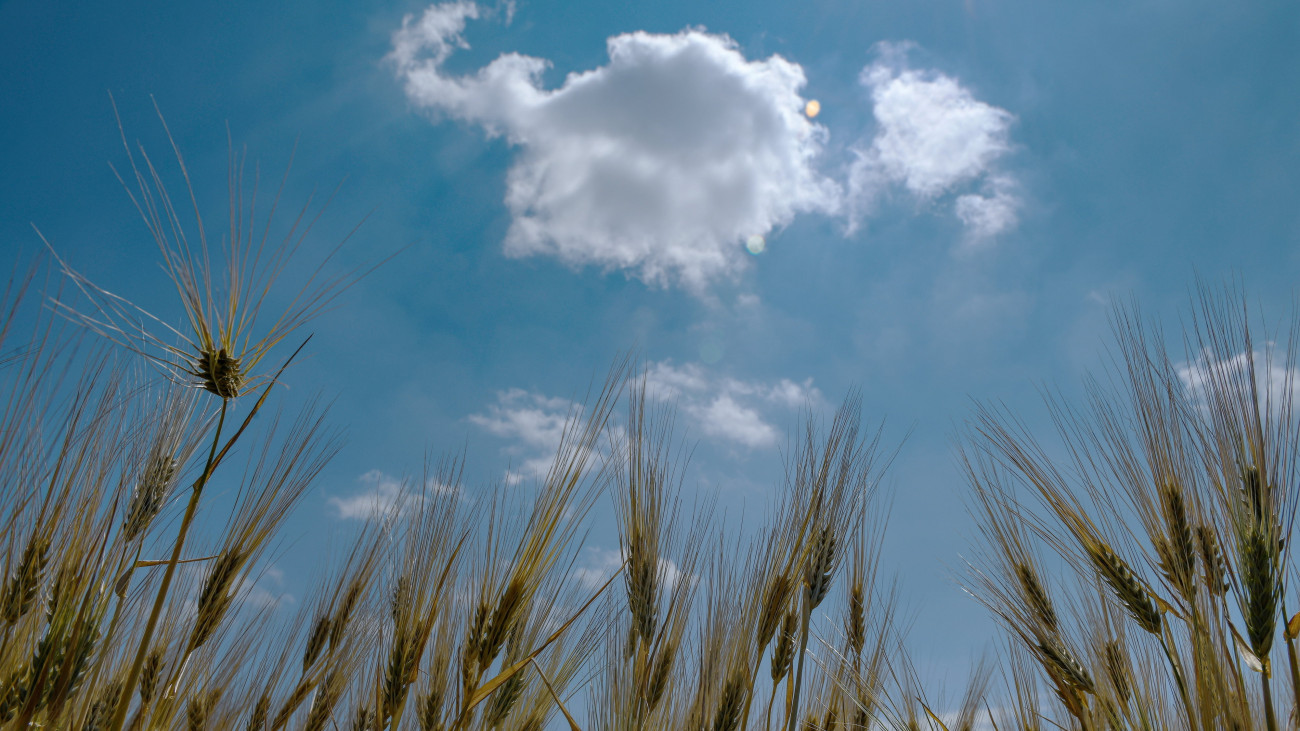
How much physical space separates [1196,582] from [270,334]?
2297 mm

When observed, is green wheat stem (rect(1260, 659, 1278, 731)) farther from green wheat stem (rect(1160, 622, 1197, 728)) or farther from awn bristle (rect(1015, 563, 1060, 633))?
awn bristle (rect(1015, 563, 1060, 633))

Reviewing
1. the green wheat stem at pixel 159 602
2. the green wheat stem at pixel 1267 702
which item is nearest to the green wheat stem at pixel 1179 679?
the green wheat stem at pixel 1267 702

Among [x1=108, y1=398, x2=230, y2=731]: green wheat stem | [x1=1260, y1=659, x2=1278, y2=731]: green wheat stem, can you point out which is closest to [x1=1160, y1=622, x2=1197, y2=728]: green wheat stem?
[x1=1260, y1=659, x2=1278, y2=731]: green wheat stem

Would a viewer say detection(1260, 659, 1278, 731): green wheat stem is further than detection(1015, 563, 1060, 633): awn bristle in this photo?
No

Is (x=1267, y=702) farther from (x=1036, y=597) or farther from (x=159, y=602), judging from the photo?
(x=159, y=602)

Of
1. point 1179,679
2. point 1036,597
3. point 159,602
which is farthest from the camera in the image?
point 1036,597

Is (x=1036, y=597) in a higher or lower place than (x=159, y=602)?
higher

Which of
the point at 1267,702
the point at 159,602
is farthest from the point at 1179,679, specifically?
the point at 159,602

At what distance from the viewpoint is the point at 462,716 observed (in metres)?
1.77

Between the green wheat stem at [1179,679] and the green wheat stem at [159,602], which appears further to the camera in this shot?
the green wheat stem at [1179,679]

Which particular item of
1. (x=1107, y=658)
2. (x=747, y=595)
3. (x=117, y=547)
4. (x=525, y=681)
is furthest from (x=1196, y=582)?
(x=117, y=547)

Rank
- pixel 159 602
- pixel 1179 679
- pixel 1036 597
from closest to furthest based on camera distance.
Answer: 1. pixel 159 602
2. pixel 1179 679
3. pixel 1036 597

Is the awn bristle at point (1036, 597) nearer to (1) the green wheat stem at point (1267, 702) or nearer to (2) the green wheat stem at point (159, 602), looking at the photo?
(1) the green wheat stem at point (1267, 702)

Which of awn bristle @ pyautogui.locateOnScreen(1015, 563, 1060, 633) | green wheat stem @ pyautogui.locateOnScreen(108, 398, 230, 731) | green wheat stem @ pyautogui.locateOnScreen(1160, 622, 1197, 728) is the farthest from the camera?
awn bristle @ pyautogui.locateOnScreen(1015, 563, 1060, 633)
